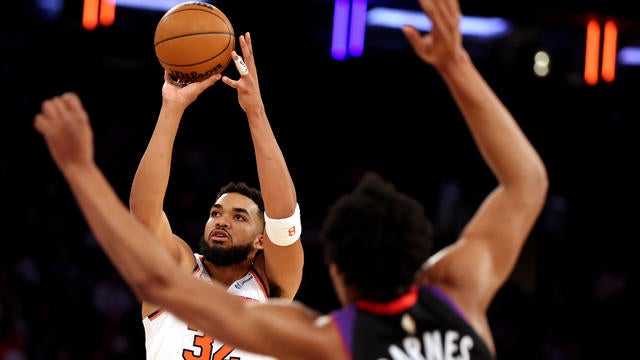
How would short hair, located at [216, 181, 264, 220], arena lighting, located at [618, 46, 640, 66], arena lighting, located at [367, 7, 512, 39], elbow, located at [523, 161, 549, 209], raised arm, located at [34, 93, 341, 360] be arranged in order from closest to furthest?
raised arm, located at [34, 93, 341, 360], elbow, located at [523, 161, 549, 209], short hair, located at [216, 181, 264, 220], arena lighting, located at [367, 7, 512, 39], arena lighting, located at [618, 46, 640, 66]

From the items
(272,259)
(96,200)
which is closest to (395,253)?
(96,200)

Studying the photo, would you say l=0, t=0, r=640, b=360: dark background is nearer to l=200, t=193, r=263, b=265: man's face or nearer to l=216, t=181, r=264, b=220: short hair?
l=216, t=181, r=264, b=220: short hair

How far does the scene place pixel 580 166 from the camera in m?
10.8

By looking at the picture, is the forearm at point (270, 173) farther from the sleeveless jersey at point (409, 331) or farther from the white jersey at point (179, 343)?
the sleeveless jersey at point (409, 331)

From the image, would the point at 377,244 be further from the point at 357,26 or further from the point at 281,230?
the point at 357,26

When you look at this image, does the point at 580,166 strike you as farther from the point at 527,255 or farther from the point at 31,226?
the point at 31,226

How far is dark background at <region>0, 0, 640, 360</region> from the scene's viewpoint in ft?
26.9

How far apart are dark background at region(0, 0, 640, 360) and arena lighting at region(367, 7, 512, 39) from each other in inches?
11.9

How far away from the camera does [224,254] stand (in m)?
4.02

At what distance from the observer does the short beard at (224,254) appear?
402cm

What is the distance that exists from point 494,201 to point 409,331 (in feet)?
1.38

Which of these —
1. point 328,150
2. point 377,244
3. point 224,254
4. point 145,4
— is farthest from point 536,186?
point 328,150

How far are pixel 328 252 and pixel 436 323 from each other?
32 centimetres

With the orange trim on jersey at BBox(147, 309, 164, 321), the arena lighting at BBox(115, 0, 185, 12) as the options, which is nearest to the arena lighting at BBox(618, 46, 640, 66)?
the arena lighting at BBox(115, 0, 185, 12)
